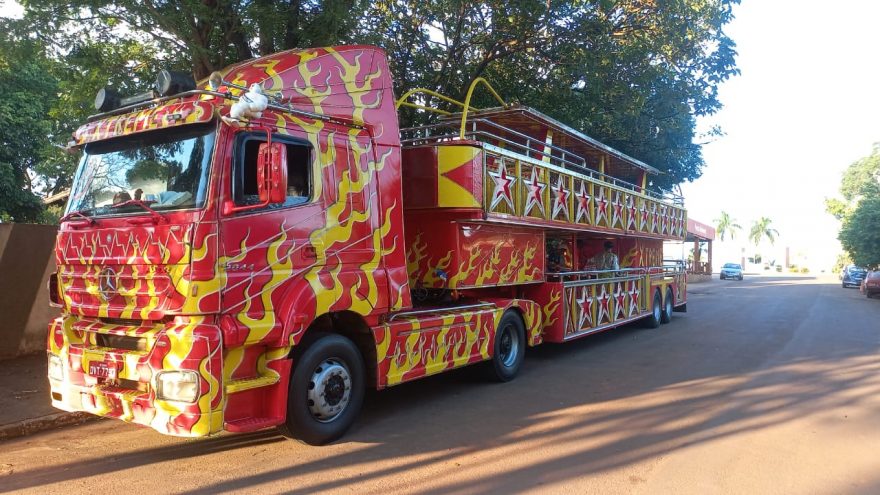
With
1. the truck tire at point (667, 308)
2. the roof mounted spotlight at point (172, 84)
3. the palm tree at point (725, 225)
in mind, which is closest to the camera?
the roof mounted spotlight at point (172, 84)

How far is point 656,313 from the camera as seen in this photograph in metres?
13.8

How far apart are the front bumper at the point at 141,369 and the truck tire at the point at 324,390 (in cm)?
73

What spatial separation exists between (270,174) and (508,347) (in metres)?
4.75

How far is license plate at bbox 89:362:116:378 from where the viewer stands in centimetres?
435

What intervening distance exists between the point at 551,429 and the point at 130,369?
3.74 m

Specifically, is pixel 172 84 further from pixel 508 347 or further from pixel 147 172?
pixel 508 347

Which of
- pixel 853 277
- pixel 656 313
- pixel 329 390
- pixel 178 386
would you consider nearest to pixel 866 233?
pixel 853 277

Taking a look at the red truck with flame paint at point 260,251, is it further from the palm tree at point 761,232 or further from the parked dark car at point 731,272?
the palm tree at point 761,232

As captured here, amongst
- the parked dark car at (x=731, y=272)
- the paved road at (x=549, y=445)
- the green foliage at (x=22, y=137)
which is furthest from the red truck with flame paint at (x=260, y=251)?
the parked dark car at (x=731, y=272)

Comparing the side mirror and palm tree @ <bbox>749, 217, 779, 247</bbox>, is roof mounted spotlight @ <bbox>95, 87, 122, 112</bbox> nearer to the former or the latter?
the side mirror

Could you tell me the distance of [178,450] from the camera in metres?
4.97

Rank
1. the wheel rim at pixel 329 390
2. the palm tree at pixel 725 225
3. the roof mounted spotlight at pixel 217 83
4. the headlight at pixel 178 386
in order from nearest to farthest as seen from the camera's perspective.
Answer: the headlight at pixel 178 386, the roof mounted spotlight at pixel 217 83, the wheel rim at pixel 329 390, the palm tree at pixel 725 225

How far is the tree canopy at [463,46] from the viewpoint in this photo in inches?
303

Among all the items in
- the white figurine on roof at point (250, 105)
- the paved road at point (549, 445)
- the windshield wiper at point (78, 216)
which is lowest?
the paved road at point (549, 445)
